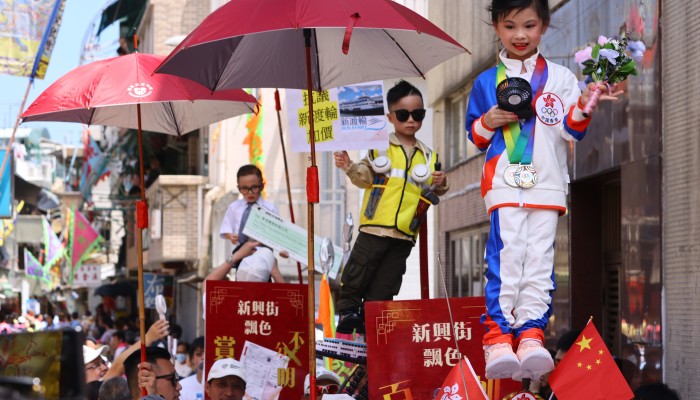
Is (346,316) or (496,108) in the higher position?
(496,108)

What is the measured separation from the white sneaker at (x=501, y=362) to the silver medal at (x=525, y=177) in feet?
2.60

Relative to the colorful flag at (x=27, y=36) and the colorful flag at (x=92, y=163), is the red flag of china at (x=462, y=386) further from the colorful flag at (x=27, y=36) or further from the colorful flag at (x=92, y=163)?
the colorful flag at (x=92, y=163)

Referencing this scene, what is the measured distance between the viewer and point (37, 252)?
221ft

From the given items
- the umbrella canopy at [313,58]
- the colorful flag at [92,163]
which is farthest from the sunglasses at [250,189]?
the colorful flag at [92,163]

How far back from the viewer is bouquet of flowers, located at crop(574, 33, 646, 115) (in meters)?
5.76

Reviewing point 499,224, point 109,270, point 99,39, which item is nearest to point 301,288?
point 499,224

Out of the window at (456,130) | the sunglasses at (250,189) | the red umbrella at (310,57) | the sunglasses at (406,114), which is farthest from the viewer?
the window at (456,130)

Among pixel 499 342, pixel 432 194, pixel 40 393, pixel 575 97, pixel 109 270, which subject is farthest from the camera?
pixel 109 270

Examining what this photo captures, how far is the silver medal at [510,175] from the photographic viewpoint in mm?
6039

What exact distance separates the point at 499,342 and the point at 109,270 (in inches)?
2240

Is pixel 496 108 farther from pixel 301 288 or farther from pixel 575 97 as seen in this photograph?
pixel 301 288

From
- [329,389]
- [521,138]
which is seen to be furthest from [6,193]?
[521,138]

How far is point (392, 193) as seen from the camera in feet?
26.1

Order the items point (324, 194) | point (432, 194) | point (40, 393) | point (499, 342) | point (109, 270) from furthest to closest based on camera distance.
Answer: point (109, 270) → point (324, 194) → point (432, 194) → point (499, 342) → point (40, 393)
